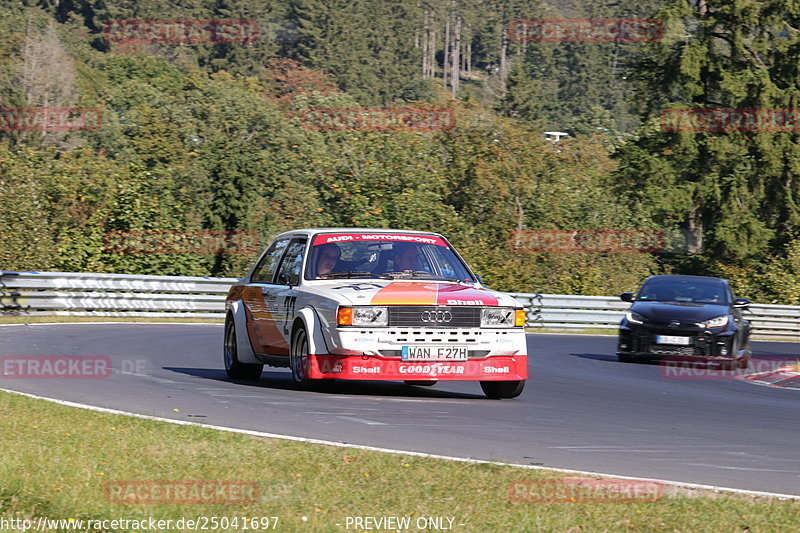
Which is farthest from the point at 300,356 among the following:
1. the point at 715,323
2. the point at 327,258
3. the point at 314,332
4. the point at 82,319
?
the point at 82,319

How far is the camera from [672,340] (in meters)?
20.0

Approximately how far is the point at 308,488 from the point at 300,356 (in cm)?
553

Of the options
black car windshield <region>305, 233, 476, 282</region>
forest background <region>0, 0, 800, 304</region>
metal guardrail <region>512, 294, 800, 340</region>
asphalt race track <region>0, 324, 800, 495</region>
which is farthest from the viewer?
forest background <region>0, 0, 800, 304</region>

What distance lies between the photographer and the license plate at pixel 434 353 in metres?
11.6

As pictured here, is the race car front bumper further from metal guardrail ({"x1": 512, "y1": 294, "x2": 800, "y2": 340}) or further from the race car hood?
metal guardrail ({"x1": 512, "y1": 294, "x2": 800, "y2": 340})

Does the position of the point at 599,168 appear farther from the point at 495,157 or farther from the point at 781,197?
the point at 781,197

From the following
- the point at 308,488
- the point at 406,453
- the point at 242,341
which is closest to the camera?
the point at 308,488

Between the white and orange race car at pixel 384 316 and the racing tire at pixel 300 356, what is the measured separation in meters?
0.01

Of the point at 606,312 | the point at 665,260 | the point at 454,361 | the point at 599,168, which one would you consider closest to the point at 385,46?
the point at 599,168

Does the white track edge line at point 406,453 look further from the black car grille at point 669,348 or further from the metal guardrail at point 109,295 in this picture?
the metal guardrail at point 109,295

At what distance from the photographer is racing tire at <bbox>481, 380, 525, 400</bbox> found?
12.4 meters

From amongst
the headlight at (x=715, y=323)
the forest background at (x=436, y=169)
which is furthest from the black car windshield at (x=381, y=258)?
the forest background at (x=436, y=169)

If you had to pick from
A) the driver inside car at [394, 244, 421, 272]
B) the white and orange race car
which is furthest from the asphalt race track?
the driver inside car at [394, 244, 421, 272]

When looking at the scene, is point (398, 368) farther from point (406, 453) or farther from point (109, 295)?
point (109, 295)
